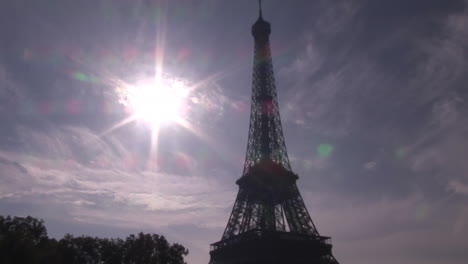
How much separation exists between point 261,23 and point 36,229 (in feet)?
189

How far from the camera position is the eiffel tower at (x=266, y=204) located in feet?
194

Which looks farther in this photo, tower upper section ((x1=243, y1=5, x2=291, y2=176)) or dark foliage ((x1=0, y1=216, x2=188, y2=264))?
tower upper section ((x1=243, y1=5, x2=291, y2=176))

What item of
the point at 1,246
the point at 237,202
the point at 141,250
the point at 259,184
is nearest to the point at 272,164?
the point at 259,184

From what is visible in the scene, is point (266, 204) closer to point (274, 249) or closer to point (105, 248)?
point (274, 249)

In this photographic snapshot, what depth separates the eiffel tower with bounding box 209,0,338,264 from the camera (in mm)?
59141

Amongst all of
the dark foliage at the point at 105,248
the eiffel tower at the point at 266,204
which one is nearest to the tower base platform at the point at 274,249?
the eiffel tower at the point at 266,204

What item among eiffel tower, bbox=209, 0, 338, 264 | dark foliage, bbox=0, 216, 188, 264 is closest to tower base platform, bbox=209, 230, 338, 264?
eiffel tower, bbox=209, 0, 338, 264

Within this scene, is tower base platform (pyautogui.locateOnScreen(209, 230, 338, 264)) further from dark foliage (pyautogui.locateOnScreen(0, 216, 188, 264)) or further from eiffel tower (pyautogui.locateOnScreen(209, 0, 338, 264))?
dark foliage (pyautogui.locateOnScreen(0, 216, 188, 264))

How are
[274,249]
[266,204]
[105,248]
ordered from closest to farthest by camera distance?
[105,248] → [274,249] → [266,204]

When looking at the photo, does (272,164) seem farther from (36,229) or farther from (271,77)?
(36,229)

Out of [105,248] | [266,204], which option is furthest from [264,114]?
[105,248]

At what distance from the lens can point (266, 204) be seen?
70.1 metres

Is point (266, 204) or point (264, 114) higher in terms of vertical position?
point (264, 114)

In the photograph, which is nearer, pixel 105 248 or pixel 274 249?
pixel 105 248
